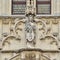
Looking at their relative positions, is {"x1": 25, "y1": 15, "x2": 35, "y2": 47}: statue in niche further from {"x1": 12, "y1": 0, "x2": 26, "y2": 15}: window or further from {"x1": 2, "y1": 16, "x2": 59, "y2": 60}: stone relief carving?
{"x1": 12, "y1": 0, "x2": 26, "y2": 15}: window

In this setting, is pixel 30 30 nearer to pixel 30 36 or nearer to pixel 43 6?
pixel 30 36

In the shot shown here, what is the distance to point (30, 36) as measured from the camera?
72.9ft

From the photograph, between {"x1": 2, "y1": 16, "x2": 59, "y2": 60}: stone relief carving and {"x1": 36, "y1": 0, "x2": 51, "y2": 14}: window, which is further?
{"x1": 36, "y1": 0, "x2": 51, "y2": 14}: window

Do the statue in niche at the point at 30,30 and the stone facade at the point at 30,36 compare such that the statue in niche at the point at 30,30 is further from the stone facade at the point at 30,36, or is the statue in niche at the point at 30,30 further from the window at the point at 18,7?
the window at the point at 18,7

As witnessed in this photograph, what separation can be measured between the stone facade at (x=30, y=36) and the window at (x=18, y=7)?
439 millimetres

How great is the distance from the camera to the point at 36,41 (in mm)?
22406

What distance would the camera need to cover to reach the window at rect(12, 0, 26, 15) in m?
23.1

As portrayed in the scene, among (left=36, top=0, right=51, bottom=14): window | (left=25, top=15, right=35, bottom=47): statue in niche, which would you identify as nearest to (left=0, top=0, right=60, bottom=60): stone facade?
(left=25, top=15, right=35, bottom=47): statue in niche

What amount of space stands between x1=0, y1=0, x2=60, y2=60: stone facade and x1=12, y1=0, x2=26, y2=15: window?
0.44 m

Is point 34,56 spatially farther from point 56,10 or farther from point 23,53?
point 56,10

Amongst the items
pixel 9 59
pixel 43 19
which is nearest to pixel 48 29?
pixel 43 19

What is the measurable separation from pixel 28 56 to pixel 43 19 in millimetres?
1522

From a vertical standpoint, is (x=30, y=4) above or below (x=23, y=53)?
above

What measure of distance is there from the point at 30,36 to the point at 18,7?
154cm
